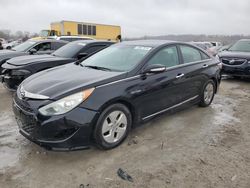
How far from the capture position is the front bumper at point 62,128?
304cm

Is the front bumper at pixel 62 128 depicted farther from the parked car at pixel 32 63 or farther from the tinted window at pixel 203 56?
the tinted window at pixel 203 56

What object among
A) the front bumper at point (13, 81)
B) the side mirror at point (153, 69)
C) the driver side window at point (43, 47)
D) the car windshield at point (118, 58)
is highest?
the driver side window at point (43, 47)

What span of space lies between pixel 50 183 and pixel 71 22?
2213cm

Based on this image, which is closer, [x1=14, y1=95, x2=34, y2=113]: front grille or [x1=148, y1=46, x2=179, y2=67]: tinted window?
[x1=14, y1=95, x2=34, y2=113]: front grille

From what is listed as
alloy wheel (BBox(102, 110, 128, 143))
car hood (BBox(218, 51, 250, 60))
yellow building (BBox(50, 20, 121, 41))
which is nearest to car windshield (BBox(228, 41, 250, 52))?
car hood (BBox(218, 51, 250, 60))

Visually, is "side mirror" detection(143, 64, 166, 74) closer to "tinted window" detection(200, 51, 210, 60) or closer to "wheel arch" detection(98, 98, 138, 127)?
"wheel arch" detection(98, 98, 138, 127)

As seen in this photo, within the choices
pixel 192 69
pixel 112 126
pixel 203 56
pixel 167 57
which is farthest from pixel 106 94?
pixel 203 56

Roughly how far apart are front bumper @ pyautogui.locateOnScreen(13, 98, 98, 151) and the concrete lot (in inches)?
11.1

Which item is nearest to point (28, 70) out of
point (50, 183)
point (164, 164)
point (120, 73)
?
point (120, 73)

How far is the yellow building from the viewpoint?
2305cm

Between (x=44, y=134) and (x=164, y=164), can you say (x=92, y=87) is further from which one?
(x=164, y=164)

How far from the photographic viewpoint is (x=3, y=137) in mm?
3957

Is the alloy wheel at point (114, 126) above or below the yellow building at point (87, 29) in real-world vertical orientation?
below

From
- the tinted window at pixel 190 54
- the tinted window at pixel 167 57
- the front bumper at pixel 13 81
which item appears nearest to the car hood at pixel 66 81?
the tinted window at pixel 167 57
